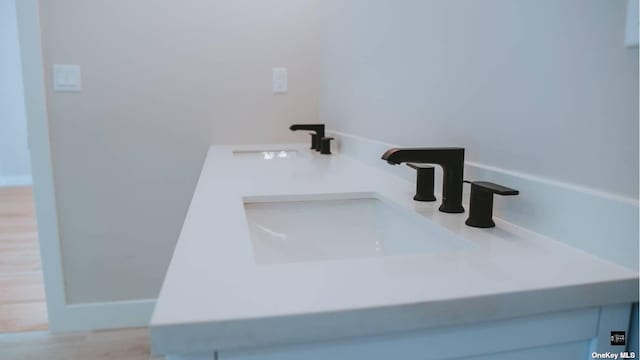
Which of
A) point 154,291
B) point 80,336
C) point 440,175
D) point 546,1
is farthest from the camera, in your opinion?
point 154,291

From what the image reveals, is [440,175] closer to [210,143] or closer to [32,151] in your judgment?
[210,143]

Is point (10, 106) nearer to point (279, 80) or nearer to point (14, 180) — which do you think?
point (14, 180)

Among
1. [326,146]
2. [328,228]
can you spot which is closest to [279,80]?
[326,146]

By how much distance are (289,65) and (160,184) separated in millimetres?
872

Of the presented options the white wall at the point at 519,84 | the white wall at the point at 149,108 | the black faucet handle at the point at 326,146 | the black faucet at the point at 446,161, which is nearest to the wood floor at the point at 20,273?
the white wall at the point at 149,108

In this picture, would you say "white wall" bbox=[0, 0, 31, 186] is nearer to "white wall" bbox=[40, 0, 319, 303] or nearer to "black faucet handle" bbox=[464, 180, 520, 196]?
"white wall" bbox=[40, 0, 319, 303]

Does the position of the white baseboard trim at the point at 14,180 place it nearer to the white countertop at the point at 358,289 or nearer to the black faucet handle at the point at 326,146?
the black faucet handle at the point at 326,146

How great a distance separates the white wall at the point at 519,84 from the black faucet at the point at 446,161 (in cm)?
8

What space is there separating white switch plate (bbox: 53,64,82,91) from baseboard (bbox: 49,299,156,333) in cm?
103

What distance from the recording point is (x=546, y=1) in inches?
27.2

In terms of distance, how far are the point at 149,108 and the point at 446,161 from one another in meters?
1.69

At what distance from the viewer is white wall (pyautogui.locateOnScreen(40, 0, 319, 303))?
2008mm

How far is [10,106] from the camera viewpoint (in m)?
5.21

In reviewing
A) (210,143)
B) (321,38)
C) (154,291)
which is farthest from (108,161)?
(321,38)
